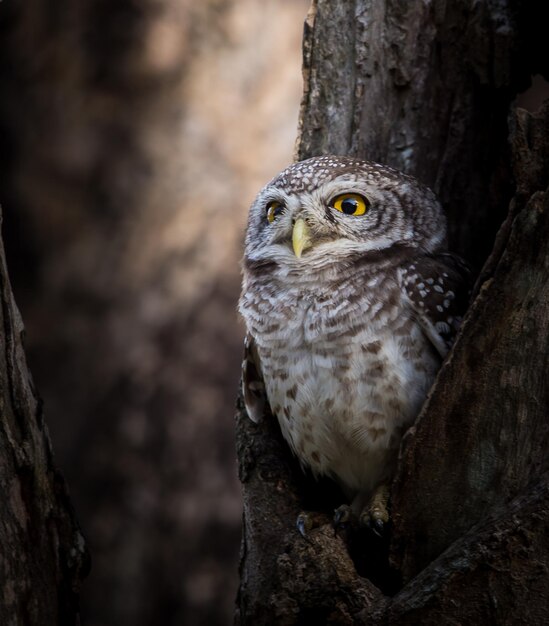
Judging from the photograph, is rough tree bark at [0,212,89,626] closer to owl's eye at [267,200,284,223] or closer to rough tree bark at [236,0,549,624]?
rough tree bark at [236,0,549,624]

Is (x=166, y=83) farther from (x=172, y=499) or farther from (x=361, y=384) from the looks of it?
(x=361, y=384)

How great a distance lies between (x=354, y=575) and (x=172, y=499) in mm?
2433

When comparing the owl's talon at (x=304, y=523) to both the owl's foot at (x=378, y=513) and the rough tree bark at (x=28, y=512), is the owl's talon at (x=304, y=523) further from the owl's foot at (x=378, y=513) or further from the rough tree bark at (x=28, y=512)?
the rough tree bark at (x=28, y=512)

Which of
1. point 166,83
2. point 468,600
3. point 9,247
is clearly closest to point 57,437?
point 9,247

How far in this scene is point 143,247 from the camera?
5180mm

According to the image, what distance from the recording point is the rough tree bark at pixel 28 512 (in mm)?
2621

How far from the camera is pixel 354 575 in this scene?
2.68 m

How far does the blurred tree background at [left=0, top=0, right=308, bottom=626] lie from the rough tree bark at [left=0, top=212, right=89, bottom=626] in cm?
214

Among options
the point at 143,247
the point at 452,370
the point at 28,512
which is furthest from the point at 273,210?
the point at 143,247

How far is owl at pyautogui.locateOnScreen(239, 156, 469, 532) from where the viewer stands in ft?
9.60

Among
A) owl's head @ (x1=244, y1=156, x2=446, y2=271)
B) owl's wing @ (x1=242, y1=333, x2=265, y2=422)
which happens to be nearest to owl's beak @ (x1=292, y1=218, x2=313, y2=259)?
owl's head @ (x1=244, y1=156, x2=446, y2=271)

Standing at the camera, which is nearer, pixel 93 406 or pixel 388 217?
pixel 388 217

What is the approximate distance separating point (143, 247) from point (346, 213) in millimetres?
2191

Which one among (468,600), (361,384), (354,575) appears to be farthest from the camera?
(361,384)
